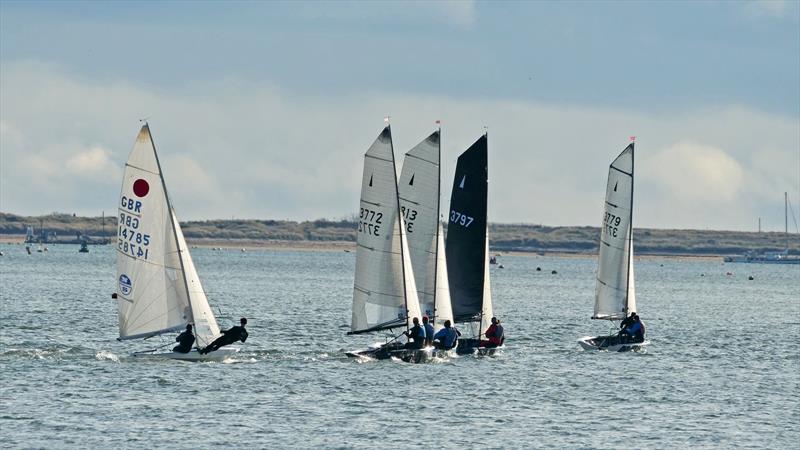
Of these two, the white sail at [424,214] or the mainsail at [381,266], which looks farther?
the white sail at [424,214]

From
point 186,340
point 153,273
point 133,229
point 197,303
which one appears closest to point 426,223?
point 197,303

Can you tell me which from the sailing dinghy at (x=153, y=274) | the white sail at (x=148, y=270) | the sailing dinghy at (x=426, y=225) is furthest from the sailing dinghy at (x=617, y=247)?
the white sail at (x=148, y=270)

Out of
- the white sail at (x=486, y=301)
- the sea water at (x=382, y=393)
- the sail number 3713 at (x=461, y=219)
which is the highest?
the sail number 3713 at (x=461, y=219)

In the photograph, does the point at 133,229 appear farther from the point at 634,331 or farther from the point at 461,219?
the point at 634,331

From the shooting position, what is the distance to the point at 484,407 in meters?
46.4

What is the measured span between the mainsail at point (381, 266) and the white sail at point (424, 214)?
1821mm

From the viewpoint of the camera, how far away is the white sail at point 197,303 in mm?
51656

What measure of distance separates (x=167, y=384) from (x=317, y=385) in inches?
199

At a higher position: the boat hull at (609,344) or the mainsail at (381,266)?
the mainsail at (381,266)

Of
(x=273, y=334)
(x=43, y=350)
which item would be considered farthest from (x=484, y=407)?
(x=273, y=334)

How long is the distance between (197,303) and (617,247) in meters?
23.5

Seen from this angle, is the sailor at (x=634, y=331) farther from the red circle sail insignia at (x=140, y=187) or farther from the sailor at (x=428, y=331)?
the red circle sail insignia at (x=140, y=187)

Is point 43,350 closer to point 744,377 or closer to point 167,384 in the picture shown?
point 167,384

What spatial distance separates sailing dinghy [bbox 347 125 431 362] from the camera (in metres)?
Answer: 54.3
